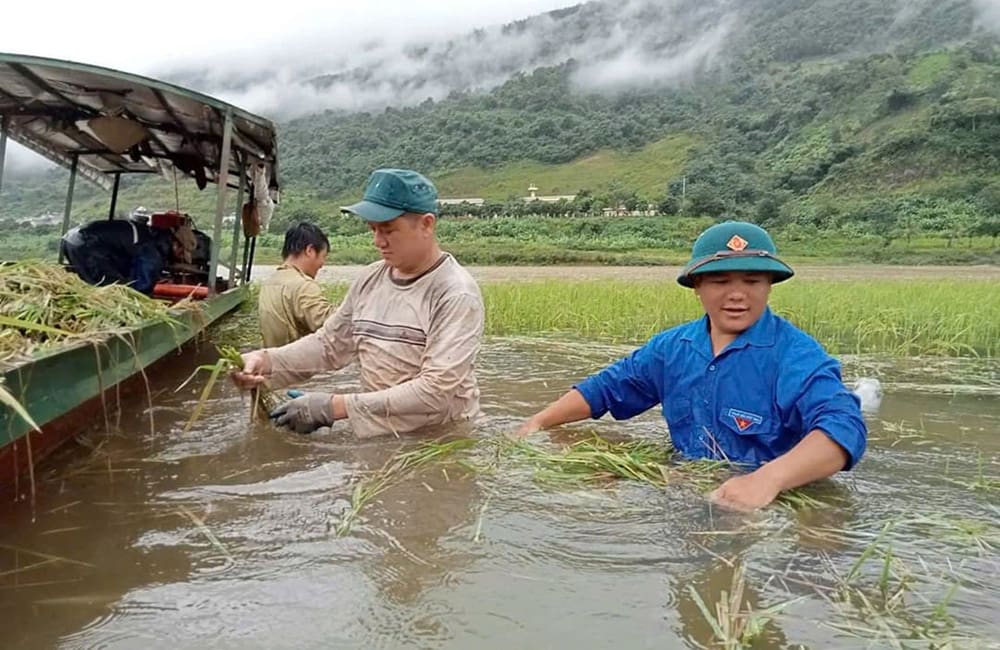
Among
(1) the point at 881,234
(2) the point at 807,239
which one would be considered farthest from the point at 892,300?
(1) the point at 881,234

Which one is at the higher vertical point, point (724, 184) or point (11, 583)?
point (724, 184)

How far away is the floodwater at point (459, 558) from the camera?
1728mm

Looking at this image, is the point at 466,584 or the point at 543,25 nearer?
the point at 466,584

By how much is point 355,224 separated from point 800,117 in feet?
145

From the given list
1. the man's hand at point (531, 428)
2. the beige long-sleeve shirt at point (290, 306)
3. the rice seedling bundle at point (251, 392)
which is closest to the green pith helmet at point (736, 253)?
the man's hand at point (531, 428)

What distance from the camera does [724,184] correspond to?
2249 inches

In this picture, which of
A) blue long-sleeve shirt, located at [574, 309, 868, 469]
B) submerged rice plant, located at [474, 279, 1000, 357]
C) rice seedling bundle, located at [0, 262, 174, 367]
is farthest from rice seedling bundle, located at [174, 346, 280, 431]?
submerged rice plant, located at [474, 279, 1000, 357]

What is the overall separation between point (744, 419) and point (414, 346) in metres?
1.17

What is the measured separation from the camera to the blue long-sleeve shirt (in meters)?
2.24

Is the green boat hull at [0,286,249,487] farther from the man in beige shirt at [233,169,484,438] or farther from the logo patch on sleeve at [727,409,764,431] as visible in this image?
the logo patch on sleeve at [727,409,764,431]

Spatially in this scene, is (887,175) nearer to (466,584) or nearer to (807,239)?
(807,239)

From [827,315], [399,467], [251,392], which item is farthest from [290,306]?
[827,315]

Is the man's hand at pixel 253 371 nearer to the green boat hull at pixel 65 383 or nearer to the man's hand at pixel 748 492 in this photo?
the green boat hull at pixel 65 383

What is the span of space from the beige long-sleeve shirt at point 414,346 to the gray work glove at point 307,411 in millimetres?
77
